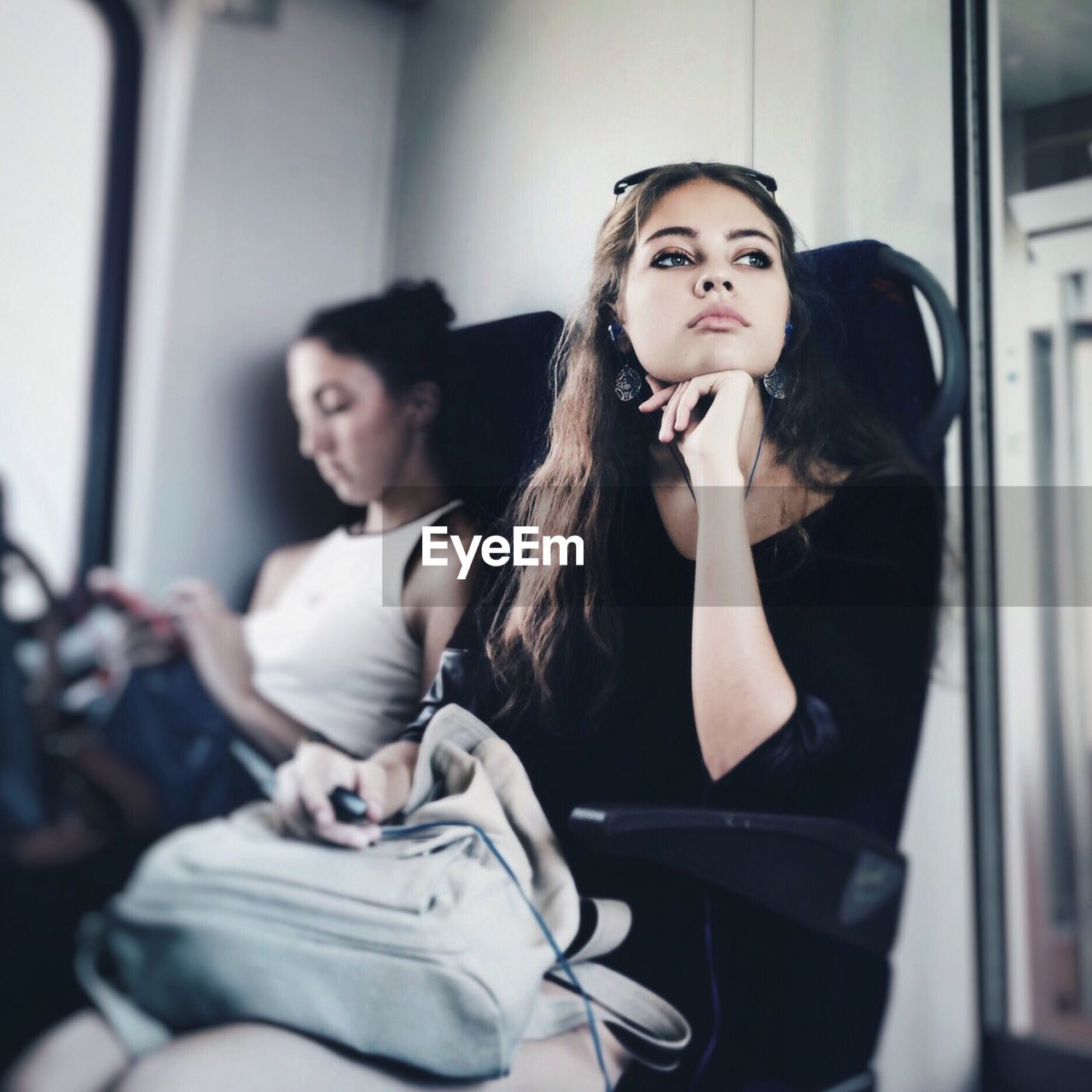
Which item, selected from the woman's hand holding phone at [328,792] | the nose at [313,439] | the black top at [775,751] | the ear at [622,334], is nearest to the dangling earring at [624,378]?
the ear at [622,334]

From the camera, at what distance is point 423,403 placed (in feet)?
2.72

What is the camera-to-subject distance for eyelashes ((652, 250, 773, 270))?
3.19 feet

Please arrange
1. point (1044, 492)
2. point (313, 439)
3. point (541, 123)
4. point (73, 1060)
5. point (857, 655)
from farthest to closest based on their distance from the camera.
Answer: point (1044, 492), point (857, 655), point (541, 123), point (313, 439), point (73, 1060)

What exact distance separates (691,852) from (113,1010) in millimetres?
504

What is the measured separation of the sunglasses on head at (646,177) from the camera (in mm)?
961

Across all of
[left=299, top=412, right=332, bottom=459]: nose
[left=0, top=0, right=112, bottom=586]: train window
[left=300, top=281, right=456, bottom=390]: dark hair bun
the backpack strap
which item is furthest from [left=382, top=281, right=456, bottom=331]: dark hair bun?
the backpack strap

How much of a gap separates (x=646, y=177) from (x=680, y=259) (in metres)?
0.09

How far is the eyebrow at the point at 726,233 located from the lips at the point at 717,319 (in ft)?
0.25

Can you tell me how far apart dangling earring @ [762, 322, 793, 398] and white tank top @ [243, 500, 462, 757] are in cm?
41

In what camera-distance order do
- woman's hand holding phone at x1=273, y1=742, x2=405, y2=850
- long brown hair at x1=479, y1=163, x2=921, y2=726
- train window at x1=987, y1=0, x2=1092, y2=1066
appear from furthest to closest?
train window at x1=987, y1=0, x2=1092, y2=1066 < long brown hair at x1=479, y1=163, x2=921, y2=726 < woman's hand holding phone at x1=273, y1=742, x2=405, y2=850

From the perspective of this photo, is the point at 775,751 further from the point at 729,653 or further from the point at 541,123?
the point at 541,123

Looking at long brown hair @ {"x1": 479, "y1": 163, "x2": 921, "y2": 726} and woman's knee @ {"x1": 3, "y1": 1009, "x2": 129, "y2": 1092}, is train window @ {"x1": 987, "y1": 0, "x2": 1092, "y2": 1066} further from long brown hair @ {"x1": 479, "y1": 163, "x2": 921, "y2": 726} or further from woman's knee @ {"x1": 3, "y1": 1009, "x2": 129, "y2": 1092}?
woman's knee @ {"x1": 3, "y1": 1009, "x2": 129, "y2": 1092}

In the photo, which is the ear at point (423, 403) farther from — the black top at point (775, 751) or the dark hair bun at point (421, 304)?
the black top at point (775, 751)

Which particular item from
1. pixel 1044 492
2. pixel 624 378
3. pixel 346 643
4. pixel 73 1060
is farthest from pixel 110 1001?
pixel 1044 492
